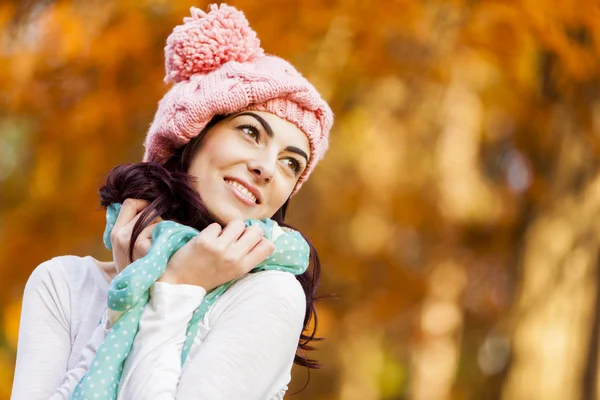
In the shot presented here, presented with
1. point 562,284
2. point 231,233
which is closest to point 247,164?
point 231,233

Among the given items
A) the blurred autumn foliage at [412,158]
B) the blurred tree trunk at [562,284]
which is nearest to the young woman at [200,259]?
the blurred autumn foliage at [412,158]

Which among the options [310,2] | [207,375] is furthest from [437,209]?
[207,375]

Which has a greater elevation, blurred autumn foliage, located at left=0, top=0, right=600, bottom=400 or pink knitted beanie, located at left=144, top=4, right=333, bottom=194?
blurred autumn foliage, located at left=0, top=0, right=600, bottom=400

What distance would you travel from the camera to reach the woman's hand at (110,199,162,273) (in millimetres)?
1955

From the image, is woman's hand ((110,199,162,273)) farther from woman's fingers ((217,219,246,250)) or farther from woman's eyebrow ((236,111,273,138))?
woman's eyebrow ((236,111,273,138))

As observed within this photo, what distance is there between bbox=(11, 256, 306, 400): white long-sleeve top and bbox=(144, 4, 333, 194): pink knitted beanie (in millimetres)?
447

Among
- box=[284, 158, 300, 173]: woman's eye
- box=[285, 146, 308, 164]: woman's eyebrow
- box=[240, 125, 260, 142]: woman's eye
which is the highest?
box=[240, 125, 260, 142]: woman's eye

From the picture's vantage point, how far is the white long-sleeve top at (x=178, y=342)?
169 centimetres

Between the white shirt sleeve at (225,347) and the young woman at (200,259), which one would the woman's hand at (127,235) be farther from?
the white shirt sleeve at (225,347)

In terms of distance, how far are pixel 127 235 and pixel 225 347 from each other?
428 mm

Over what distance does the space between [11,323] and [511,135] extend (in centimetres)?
387

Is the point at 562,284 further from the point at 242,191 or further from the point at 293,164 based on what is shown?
the point at 242,191

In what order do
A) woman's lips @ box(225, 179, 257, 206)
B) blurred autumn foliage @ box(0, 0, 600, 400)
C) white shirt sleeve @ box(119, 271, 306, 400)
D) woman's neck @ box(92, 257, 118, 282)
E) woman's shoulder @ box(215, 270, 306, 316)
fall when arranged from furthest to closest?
blurred autumn foliage @ box(0, 0, 600, 400)
woman's neck @ box(92, 257, 118, 282)
woman's lips @ box(225, 179, 257, 206)
woman's shoulder @ box(215, 270, 306, 316)
white shirt sleeve @ box(119, 271, 306, 400)

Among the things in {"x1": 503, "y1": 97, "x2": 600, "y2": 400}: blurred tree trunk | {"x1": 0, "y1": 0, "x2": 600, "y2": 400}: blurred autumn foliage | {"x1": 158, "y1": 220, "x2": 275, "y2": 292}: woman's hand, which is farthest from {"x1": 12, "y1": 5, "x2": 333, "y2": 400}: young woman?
{"x1": 503, "y1": 97, "x2": 600, "y2": 400}: blurred tree trunk
